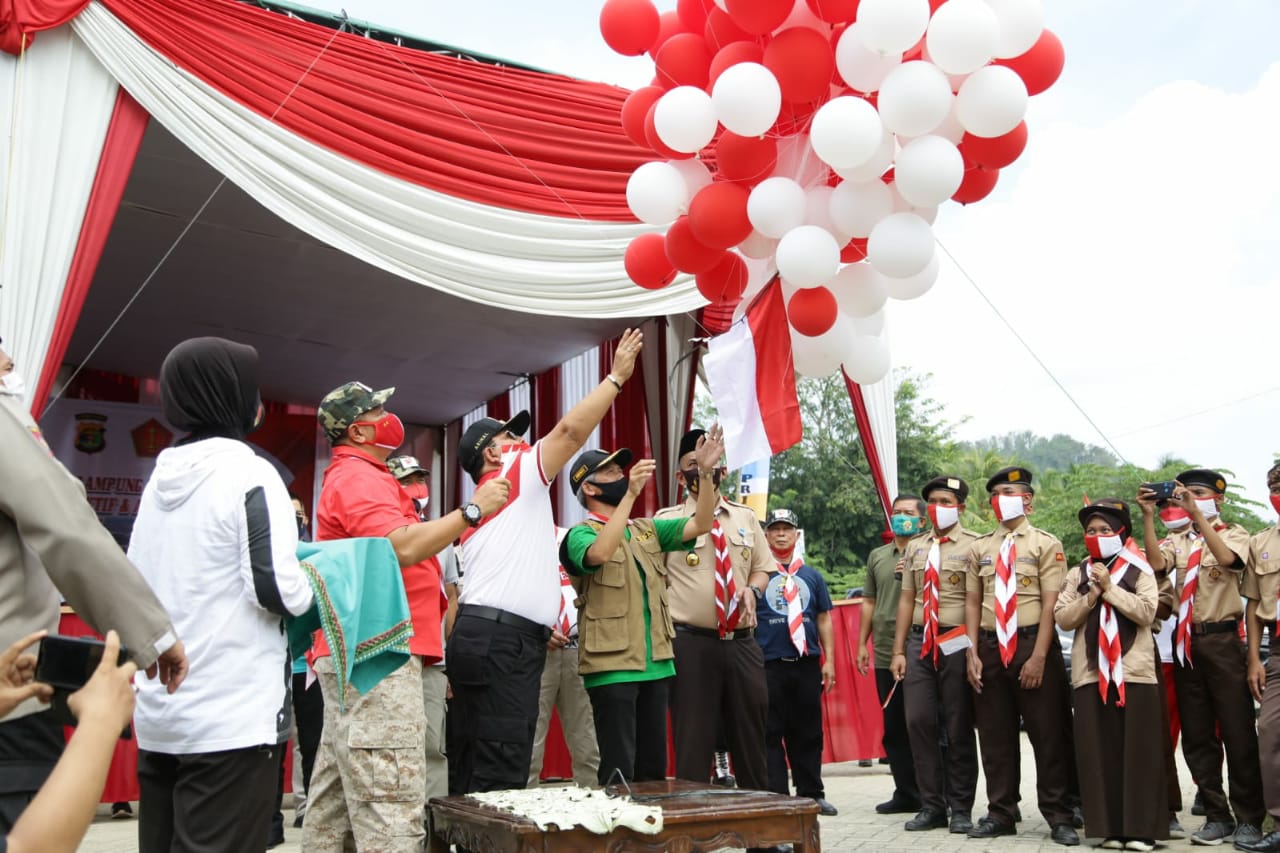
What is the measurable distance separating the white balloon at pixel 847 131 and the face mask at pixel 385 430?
164cm

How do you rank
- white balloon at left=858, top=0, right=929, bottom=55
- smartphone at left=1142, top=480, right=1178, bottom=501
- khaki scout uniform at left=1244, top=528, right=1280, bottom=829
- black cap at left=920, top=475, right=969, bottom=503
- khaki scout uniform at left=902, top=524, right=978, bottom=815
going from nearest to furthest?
1. white balloon at left=858, top=0, right=929, bottom=55
2. khaki scout uniform at left=1244, top=528, right=1280, bottom=829
3. smartphone at left=1142, top=480, right=1178, bottom=501
4. khaki scout uniform at left=902, top=524, right=978, bottom=815
5. black cap at left=920, top=475, right=969, bottom=503

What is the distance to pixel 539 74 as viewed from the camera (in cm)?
660

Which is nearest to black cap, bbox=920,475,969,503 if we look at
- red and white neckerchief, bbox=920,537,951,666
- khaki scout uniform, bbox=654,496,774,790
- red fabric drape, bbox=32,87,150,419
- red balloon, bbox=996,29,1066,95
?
red and white neckerchief, bbox=920,537,951,666

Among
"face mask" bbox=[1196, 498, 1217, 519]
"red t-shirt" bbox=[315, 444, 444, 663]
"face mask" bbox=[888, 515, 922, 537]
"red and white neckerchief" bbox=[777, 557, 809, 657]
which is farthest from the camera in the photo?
"face mask" bbox=[888, 515, 922, 537]

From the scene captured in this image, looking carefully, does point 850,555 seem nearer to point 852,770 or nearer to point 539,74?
point 852,770

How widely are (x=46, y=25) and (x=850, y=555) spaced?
2861 centimetres

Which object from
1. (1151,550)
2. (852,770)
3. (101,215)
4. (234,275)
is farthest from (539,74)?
(852,770)

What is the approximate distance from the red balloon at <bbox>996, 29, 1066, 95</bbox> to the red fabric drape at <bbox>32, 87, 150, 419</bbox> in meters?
3.93

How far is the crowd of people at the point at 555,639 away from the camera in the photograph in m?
2.06

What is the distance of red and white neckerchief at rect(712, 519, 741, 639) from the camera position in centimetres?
507

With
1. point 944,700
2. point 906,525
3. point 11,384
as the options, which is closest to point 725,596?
point 944,700

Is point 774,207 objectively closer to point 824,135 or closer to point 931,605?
point 824,135

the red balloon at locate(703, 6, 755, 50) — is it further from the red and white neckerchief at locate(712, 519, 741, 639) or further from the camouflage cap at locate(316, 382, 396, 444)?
the red and white neckerchief at locate(712, 519, 741, 639)

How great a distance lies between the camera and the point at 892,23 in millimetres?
3521
